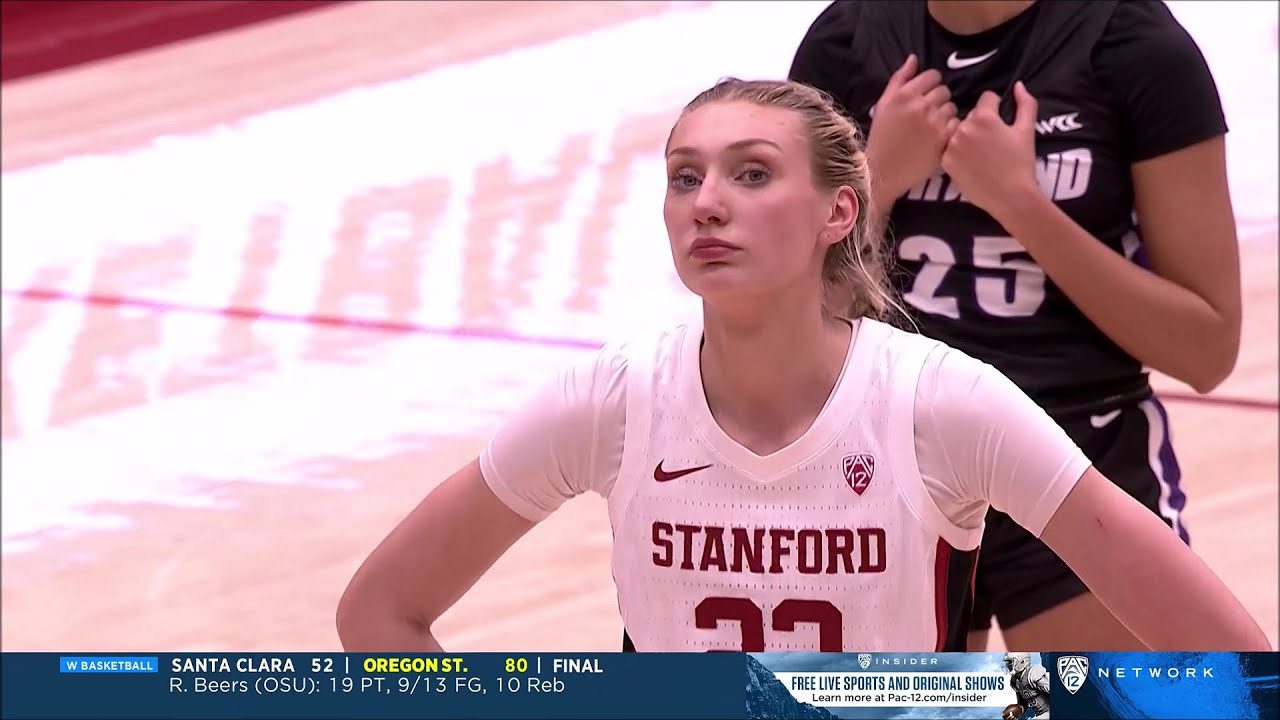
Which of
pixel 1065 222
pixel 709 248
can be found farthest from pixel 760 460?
pixel 1065 222

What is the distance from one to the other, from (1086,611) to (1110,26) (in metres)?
0.71

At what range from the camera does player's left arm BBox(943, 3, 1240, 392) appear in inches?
87.0

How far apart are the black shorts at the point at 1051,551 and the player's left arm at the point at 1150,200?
0.10 m

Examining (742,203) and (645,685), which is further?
(742,203)

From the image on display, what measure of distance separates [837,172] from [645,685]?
753mm

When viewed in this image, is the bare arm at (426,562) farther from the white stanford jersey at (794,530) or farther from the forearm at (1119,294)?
the forearm at (1119,294)

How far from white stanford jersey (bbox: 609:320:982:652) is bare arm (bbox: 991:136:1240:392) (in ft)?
1.26

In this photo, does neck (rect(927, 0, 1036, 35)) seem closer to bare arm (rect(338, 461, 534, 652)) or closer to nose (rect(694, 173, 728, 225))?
nose (rect(694, 173, 728, 225))

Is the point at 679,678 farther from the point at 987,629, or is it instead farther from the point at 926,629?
the point at 987,629

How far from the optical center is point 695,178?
190 cm

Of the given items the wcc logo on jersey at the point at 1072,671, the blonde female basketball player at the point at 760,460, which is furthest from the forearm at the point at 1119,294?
the wcc logo on jersey at the point at 1072,671

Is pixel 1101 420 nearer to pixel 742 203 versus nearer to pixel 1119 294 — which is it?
pixel 1119 294

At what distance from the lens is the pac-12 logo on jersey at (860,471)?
1.86 m

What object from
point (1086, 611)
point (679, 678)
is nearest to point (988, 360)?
point (1086, 611)
